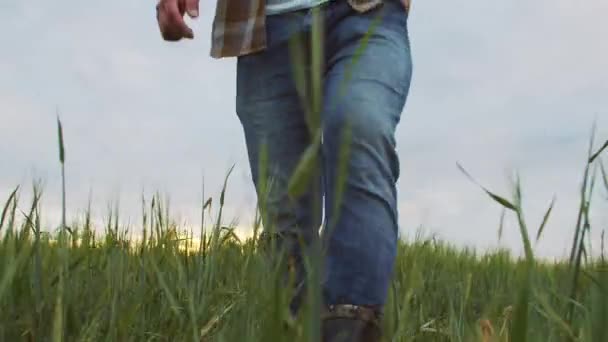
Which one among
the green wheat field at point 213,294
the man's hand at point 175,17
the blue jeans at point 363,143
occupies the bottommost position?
the green wheat field at point 213,294

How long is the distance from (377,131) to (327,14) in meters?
0.41

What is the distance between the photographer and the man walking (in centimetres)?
195

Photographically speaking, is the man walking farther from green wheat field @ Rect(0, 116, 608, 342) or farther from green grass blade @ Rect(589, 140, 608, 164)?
green grass blade @ Rect(589, 140, 608, 164)

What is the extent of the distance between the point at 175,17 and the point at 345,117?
0.85 metres

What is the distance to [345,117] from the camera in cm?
171

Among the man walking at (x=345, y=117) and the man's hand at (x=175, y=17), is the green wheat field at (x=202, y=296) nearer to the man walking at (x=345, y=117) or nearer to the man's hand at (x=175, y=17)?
the man walking at (x=345, y=117)

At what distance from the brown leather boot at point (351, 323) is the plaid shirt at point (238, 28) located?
2.78ft

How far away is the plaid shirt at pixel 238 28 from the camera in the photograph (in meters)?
2.44

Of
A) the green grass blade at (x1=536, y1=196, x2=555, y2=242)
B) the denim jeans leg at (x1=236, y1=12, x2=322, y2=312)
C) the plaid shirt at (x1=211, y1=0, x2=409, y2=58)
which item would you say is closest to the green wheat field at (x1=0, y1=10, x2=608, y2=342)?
the green grass blade at (x1=536, y1=196, x2=555, y2=242)

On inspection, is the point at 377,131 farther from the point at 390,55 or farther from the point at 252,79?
the point at 252,79

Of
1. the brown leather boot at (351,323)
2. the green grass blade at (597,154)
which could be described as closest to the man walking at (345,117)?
the brown leather boot at (351,323)

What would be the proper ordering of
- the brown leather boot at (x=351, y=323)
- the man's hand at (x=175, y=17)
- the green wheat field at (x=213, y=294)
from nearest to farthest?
the green wheat field at (x=213, y=294), the brown leather boot at (x=351, y=323), the man's hand at (x=175, y=17)

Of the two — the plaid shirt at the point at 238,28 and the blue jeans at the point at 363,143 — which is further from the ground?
the plaid shirt at the point at 238,28

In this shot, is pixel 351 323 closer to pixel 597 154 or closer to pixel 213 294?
pixel 213 294
